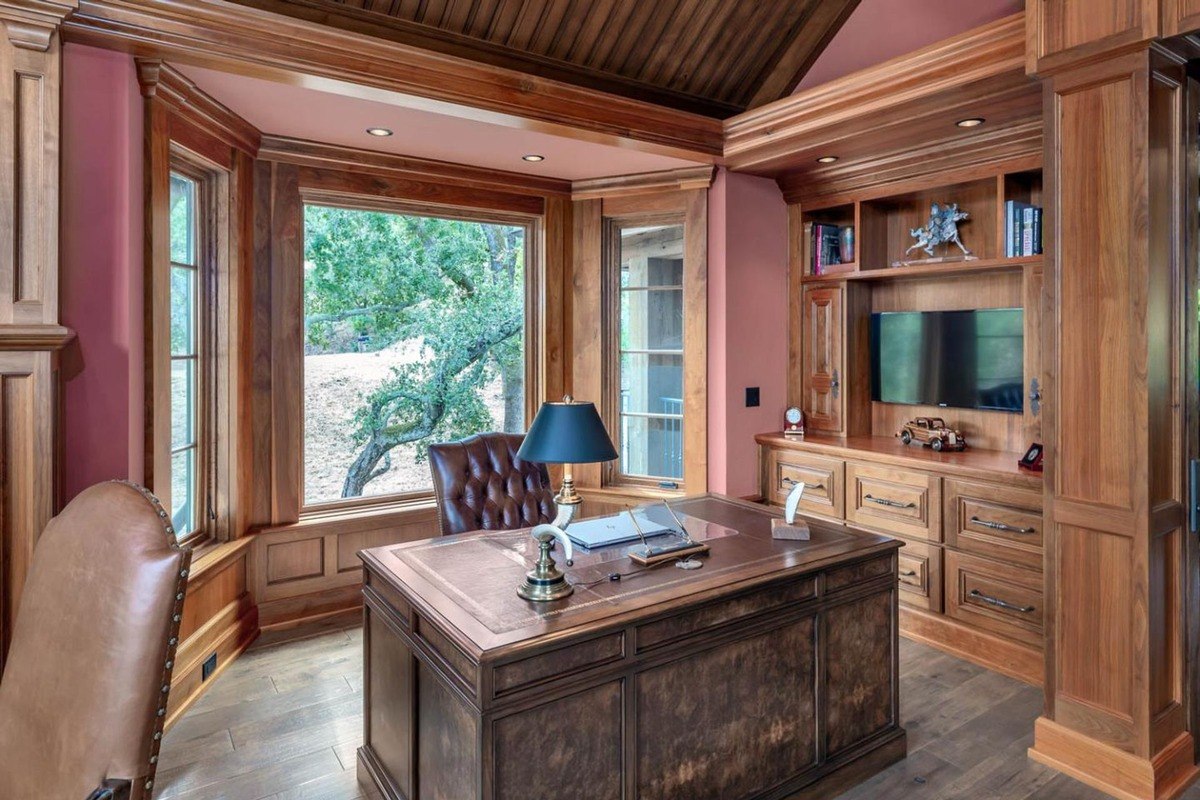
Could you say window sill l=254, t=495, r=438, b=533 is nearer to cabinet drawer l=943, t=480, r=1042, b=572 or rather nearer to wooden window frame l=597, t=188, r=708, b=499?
wooden window frame l=597, t=188, r=708, b=499

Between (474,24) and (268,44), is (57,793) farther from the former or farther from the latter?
(474,24)

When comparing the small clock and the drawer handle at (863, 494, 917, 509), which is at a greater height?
the small clock

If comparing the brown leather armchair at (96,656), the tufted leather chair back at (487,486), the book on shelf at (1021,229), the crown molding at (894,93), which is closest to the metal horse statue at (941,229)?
the book on shelf at (1021,229)

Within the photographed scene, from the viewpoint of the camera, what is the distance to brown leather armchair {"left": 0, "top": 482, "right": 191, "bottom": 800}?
1.15 meters

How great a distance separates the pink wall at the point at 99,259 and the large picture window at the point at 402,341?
132cm

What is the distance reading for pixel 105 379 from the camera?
8.05 ft

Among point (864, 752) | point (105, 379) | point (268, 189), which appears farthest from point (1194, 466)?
point (268, 189)

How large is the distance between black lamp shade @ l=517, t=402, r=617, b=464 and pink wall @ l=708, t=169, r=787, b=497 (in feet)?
6.57

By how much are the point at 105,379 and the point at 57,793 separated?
5.54 feet

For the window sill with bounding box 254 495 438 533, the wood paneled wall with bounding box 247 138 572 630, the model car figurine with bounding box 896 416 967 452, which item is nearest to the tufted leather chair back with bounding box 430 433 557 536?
the window sill with bounding box 254 495 438 533

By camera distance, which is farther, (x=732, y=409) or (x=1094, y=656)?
(x=732, y=409)

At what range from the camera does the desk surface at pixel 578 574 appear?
177 centimetres

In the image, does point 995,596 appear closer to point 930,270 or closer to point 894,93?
point 930,270

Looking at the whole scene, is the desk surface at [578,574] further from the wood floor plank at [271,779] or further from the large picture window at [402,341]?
the large picture window at [402,341]
